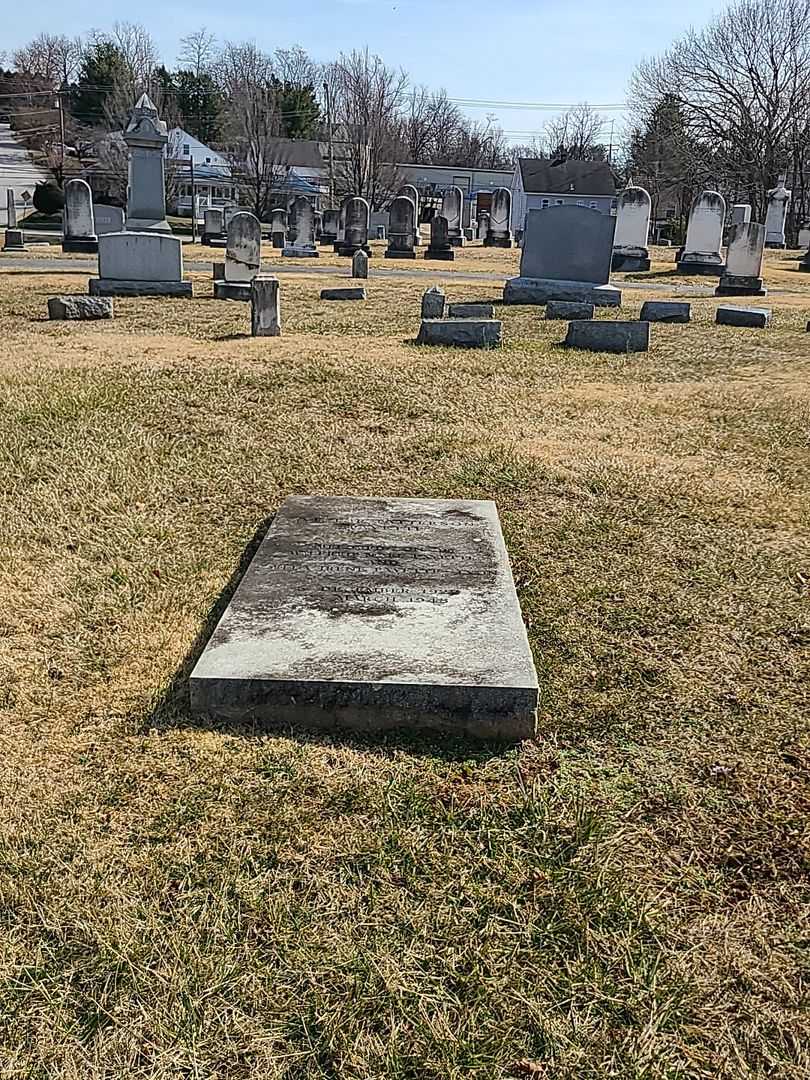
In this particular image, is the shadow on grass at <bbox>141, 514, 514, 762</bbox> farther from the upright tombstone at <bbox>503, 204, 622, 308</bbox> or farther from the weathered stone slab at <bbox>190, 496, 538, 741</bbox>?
the upright tombstone at <bbox>503, 204, 622, 308</bbox>

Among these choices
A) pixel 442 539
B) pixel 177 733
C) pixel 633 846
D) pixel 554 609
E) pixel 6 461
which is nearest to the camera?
pixel 633 846

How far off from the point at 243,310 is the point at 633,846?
11300mm

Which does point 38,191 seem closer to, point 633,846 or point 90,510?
point 90,510

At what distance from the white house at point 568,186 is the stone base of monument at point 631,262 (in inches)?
1500

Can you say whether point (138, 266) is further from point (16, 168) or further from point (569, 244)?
point (16, 168)

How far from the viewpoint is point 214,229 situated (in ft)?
101

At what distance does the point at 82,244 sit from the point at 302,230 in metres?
5.75

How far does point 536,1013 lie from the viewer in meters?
1.89

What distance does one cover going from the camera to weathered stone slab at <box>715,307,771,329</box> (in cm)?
1330

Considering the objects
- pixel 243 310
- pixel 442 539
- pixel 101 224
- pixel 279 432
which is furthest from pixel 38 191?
pixel 442 539

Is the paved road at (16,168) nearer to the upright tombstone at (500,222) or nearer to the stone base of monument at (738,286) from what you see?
the upright tombstone at (500,222)

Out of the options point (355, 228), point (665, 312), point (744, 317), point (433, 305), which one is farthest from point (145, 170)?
point (744, 317)

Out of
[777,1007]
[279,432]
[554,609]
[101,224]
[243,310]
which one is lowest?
[777,1007]

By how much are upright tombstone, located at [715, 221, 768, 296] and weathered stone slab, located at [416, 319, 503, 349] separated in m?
9.27
